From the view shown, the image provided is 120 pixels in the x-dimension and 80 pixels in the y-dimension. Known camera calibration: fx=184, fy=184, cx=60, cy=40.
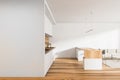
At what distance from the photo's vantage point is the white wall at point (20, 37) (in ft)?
17.8

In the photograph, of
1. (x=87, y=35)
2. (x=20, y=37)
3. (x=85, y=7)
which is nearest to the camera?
(x=20, y=37)

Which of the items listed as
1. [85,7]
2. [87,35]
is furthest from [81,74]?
[87,35]

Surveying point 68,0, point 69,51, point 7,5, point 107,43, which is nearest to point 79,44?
point 69,51

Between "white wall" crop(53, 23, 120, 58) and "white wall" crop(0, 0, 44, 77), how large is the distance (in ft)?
19.9

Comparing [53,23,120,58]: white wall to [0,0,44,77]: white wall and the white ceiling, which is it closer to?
the white ceiling

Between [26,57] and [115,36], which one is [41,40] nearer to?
[26,57]

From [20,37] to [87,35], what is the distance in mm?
6734

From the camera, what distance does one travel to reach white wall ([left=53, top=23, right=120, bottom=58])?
452 inches

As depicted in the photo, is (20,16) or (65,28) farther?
(65,28)

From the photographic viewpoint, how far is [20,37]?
5426mm

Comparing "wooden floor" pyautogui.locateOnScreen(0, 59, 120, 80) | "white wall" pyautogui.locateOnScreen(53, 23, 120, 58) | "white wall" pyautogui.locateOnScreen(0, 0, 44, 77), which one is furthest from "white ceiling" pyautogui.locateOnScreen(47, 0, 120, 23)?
"white wall" pyautogui.locateOnScreen(53, 23, 120, 58)

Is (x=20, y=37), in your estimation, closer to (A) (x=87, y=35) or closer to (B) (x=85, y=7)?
(B) (x=85, y=7)

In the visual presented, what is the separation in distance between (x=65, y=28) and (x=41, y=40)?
6187 mm

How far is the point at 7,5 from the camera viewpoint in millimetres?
5406
